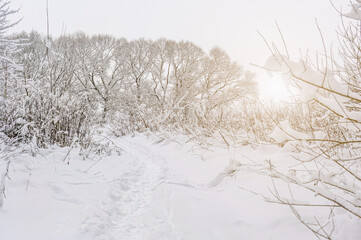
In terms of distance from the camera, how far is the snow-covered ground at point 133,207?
2.06m

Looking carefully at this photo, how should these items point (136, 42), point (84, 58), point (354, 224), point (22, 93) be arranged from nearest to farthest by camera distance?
point (354, 224)
point (22, 93)
point (84, 58)
point (136, 42)

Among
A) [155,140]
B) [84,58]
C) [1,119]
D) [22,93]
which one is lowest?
[155,140]

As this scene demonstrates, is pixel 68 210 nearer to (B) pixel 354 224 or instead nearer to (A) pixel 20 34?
(B) pixel 354 224

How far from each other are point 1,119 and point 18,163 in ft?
5.92

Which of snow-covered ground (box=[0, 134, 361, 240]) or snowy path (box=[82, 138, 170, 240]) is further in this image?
snowy path (box=[82, 138, 170, 240])

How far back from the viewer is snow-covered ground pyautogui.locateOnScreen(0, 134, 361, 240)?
206cm

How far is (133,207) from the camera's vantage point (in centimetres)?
304

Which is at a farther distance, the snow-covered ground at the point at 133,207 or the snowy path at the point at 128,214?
the snowy path at the point at 128,214

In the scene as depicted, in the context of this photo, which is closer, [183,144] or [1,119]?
[1,119]

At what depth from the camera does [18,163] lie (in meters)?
3.31

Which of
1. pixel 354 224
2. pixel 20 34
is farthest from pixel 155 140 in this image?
pixel 20 34

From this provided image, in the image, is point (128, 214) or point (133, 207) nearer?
point (128, 214)

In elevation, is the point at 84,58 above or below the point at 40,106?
above

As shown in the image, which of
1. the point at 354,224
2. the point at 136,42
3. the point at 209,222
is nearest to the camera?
the point at 354,224
